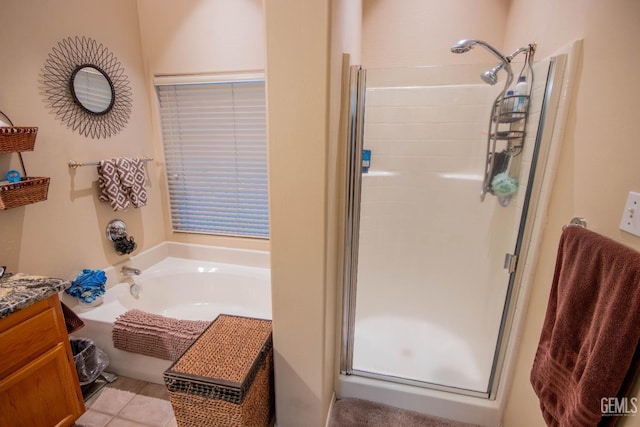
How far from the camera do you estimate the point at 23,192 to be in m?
1.48

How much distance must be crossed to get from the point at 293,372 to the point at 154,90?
2.46 meters

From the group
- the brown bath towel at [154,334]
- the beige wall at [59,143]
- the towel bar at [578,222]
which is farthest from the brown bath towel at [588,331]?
the beige wall at [59,143]

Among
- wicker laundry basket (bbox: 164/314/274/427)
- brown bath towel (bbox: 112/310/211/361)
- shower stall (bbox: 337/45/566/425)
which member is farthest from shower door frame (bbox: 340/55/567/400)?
brown bath towel (bbox: 112/310/211/361)

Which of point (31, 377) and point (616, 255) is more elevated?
point (616, 255)

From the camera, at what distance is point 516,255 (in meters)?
1.33

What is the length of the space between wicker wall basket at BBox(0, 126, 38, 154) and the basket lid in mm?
1308

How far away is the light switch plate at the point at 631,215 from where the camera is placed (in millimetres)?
720

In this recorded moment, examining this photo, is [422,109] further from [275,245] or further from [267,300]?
[267,300]

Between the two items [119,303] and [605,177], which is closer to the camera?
[605,177]

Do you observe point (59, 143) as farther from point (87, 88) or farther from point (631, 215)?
point (631, 215)

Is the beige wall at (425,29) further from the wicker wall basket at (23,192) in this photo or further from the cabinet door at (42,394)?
the cabinet door at (42,394)

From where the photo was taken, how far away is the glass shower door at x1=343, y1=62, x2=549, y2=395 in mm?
1611

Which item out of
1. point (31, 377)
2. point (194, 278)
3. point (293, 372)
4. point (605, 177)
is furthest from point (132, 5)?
point (605, 177)

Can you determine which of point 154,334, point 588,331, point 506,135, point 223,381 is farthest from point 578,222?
point 154,334
